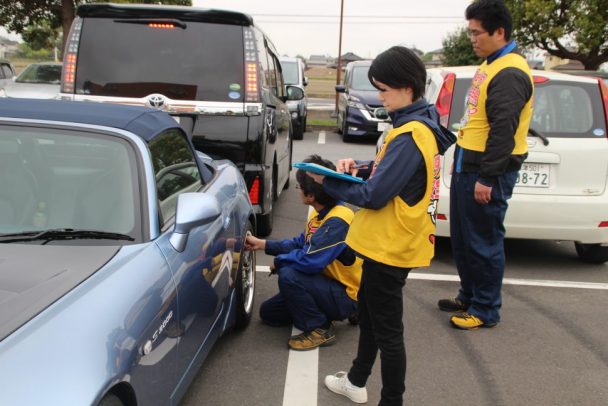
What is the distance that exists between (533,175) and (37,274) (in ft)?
12.8

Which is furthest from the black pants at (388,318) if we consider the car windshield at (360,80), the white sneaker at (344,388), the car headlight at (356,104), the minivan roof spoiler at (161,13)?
the car windshield at (360,80)

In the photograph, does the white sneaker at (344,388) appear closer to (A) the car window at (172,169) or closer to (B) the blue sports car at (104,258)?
(B) the blue sports car at (104,258)

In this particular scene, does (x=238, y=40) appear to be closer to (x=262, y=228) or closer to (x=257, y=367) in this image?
(x=262, y=228)

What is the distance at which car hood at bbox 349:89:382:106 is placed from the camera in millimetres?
12883

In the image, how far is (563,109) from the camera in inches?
188

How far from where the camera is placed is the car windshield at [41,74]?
1481 centimetres

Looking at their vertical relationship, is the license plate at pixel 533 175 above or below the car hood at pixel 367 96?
below

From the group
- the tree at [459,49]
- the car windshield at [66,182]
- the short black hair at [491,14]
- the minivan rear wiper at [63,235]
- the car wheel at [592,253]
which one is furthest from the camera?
the tree at [459,49]

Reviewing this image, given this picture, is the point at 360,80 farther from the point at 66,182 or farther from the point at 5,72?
the point at 66,182

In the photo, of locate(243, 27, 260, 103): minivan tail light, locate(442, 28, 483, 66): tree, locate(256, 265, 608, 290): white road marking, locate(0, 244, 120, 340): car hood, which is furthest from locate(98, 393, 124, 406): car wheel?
locate(442, 28, 483, 66): tree

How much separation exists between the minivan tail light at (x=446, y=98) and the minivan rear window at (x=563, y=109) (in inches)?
1.3

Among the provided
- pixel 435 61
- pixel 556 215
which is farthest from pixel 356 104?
pixel 435 61

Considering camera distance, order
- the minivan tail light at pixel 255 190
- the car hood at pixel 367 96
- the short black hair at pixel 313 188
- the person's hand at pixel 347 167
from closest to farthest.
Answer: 1. the person's hand at pixel 347 167
2. the short black hair at pixel 313 188
3. the minivan tail light at pixel 255 190
4. the car hood at pixel 367 96

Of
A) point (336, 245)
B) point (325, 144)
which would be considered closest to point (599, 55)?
point (325, 144)
